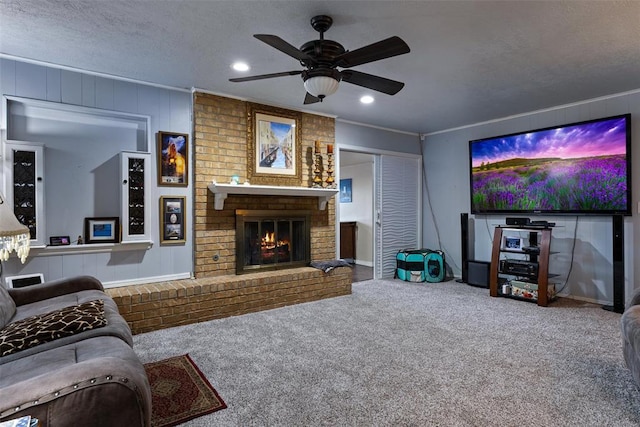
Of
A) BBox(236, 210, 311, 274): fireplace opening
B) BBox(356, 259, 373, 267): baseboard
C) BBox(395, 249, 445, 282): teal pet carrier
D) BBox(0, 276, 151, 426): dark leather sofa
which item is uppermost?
BBox(236, 210, 311, 274): fireplace opening

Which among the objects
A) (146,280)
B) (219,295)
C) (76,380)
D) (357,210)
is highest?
(357,210)

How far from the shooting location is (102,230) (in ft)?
11.4

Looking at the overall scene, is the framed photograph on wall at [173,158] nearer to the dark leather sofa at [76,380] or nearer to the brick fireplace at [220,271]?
the brick fireplace at [220,271]

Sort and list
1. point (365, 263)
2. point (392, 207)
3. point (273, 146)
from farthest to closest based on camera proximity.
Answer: point (365, 263)
point (392, 207)
point (273, 146)

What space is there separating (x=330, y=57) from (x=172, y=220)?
2.56 m

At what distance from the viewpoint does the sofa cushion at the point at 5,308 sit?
204cm

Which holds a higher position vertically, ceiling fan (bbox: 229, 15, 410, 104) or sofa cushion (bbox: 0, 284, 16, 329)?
ceiling fan (bbox: 229, 15, 410, 104)

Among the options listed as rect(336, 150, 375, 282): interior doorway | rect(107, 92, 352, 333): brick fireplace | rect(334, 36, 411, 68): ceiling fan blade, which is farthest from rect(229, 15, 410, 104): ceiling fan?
rect(336, 150, 375, 282): interior doorway

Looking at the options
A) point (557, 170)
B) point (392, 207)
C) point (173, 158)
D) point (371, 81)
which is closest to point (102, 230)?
point (173, 158)

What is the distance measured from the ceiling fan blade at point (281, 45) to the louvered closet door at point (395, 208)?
12.0 feet

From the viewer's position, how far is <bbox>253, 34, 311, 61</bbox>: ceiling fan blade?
1.92 meters

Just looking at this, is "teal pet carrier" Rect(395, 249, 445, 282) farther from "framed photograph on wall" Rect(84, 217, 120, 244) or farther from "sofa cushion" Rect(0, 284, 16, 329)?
"sofa cushion" Rect(0, 284, 16, 329)

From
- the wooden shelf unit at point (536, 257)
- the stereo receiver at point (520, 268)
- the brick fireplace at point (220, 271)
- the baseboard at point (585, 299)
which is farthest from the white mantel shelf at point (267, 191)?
the baseboard at point (585, 299)

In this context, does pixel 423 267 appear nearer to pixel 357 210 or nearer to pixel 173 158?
pixel 357 210
